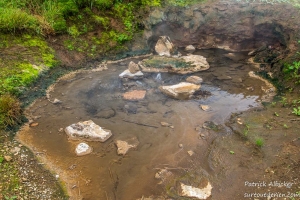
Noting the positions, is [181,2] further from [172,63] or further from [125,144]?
[125,144]

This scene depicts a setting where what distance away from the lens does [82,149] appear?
5270mm

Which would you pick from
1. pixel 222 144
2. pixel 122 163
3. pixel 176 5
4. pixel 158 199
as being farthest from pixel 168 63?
pixel 158 199

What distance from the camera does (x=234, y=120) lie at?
6.12 metres

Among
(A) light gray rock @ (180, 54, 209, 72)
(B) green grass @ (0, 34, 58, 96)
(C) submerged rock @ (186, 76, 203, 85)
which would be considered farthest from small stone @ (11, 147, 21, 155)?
(A) light gray rock @ (180, 54, 209, 72)

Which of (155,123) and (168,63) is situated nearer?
(155,123)

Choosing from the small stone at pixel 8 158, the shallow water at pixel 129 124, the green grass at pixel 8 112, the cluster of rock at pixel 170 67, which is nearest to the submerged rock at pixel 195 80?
the cluster of rock at pixel 170 67

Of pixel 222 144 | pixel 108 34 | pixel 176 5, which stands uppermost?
pixel 176 5

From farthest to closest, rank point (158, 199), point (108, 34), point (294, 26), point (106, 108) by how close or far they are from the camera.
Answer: point (108, 34), point (294, 26), point (106, 108), point (158, 199)

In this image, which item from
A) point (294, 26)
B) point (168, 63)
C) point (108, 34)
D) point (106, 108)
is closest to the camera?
point (106, 108)

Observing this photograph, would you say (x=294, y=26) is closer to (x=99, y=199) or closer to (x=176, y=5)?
(x=176, y=5)

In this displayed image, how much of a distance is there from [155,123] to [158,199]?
7.39 feet

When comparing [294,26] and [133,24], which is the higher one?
[294,26]

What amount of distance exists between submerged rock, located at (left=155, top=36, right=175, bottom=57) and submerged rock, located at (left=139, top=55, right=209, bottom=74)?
0.65 meters

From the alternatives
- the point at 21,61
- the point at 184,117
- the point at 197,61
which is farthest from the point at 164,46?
the point at 21,61
